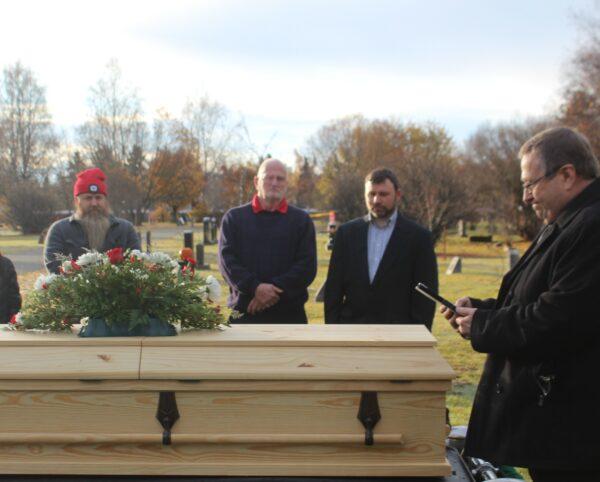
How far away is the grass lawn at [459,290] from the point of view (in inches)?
245

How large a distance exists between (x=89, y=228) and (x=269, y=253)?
1352 millimetres

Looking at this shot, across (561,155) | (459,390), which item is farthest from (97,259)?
(459,390)

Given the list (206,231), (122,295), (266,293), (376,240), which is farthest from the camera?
(206,231)

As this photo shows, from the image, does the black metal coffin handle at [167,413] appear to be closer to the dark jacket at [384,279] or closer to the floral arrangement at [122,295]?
the floral arrangement at [122,295]

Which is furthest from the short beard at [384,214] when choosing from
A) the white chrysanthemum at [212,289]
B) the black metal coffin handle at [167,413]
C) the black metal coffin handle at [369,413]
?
the black metal coffin handle at [167,413]

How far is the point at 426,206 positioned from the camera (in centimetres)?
2556

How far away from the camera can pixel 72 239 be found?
4.62 meters

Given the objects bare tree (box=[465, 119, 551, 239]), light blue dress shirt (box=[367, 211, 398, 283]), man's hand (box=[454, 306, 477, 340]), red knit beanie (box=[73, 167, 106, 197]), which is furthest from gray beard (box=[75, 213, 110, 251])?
bare tree (box=[465, 119, 551, 239])

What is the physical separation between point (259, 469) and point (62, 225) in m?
2.73

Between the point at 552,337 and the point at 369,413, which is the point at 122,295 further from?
the point at 552,337

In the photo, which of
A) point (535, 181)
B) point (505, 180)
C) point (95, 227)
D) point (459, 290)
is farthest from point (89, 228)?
point (505, 180)

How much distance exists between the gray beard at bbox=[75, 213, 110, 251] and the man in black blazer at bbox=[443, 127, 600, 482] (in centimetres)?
292

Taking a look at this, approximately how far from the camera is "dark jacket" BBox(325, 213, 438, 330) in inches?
166

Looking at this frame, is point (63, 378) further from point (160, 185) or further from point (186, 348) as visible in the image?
point (160, 185)
